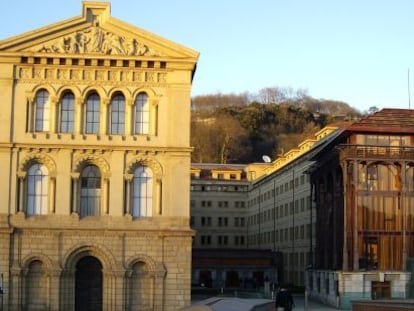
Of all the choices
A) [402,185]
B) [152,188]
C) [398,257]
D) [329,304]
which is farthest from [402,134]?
[152,188]

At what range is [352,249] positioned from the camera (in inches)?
2406

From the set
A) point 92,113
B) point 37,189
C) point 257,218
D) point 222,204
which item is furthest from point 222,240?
point 37,189

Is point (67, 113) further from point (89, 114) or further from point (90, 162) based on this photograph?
point (90, 162)

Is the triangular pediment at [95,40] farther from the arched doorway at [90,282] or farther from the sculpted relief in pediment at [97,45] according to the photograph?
the arched doorway at [90,282]

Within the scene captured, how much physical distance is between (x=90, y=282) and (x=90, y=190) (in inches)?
235

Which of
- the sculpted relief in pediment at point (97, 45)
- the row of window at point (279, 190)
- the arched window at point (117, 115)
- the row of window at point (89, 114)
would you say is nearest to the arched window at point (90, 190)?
the row of window at point (89, 114)

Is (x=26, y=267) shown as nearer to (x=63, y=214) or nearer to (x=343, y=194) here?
(x=63, y=214)

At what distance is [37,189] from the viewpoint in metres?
53.1

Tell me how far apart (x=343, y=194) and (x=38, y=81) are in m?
25.1

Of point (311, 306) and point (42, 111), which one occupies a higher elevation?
point (42, 111)

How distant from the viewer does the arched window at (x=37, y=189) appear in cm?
5288

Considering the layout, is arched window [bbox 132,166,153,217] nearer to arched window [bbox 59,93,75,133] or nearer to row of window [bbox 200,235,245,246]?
arched window [bbox 59,93,75,133]

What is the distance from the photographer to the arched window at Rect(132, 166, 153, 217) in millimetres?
53469

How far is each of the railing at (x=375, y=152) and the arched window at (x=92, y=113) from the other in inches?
770
